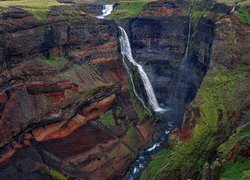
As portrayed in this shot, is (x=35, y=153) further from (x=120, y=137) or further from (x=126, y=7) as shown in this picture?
(x=126, y=7)

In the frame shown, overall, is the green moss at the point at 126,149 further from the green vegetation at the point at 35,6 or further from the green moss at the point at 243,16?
the green moss at the point at 243,16

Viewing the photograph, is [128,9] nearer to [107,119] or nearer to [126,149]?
[107,119]

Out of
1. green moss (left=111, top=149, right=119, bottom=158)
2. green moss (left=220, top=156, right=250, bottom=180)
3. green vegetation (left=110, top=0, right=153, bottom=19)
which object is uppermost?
green vegetation (left=110, top=0, right=153, bottom=19)

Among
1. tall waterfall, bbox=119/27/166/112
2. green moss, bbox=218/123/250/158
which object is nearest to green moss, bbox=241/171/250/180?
green moss, bbox=218/123/250/158

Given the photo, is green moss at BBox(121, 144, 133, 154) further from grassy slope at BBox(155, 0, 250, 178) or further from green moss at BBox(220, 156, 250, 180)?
green moss at BBox(220, 156, 250, 180)

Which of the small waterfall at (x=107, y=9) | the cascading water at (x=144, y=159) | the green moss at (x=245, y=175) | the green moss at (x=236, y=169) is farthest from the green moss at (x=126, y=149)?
the small waterfall at (x=107, y=9)

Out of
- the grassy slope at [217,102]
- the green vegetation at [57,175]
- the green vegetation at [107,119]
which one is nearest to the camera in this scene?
the grassy slope at [217,102]
